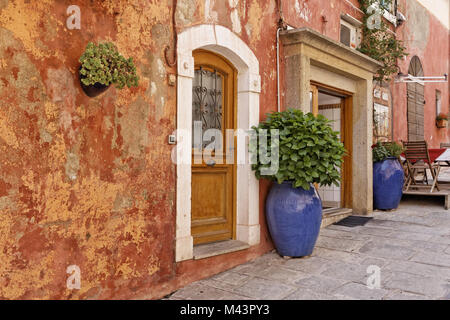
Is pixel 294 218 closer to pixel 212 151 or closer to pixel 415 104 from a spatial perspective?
pixel 212 151

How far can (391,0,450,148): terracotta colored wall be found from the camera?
29.4ft

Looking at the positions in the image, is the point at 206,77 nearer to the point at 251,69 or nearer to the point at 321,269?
the point at 251,69

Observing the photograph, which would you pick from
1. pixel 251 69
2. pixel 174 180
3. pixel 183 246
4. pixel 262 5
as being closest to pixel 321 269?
pixel 183 246

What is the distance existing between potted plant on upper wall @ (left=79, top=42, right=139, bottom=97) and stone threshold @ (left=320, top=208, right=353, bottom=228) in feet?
12.8

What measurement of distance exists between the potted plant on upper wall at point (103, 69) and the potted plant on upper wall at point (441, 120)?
35.9ft

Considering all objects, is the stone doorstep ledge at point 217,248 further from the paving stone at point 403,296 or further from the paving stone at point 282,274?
the paving stone at point 403,296

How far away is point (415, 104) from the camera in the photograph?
32.3 ft

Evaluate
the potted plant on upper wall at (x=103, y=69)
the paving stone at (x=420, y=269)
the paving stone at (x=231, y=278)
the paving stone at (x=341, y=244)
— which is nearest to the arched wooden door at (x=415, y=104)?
the paving stone at (x=341, y=244)

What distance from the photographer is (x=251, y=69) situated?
4.53 meters

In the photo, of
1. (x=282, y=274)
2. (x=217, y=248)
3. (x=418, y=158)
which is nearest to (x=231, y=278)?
(x=217, y=248)

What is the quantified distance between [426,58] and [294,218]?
864cm

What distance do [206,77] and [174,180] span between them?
1.34 metres

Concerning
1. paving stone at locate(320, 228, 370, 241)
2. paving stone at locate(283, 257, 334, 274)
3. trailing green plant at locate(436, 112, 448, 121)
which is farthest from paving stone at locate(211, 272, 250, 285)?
trailing green plant at locate(436, 112, 448, 121)

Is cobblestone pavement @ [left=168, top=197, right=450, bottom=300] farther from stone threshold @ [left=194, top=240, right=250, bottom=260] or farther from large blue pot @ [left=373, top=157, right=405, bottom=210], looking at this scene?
large blue pot @ [left=373, top=157, right=405, bottom=210]
